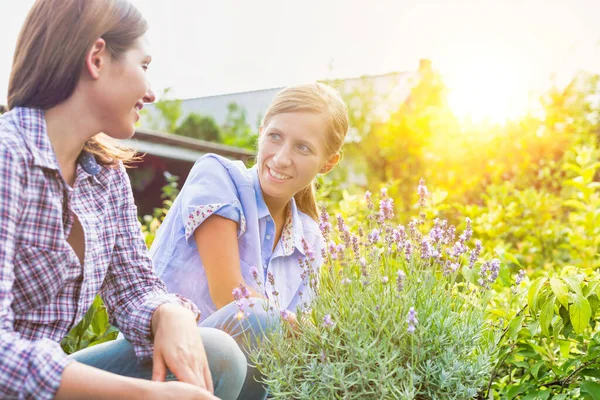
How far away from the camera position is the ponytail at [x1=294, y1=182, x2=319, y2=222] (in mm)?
2959

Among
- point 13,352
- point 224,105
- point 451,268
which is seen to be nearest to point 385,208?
point 451,268

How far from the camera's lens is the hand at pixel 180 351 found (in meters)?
1.69

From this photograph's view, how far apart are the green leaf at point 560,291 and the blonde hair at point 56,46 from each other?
147 cm

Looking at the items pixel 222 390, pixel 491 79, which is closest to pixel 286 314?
pixel 222 390

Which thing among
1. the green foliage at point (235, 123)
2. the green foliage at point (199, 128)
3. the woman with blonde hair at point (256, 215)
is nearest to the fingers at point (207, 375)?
the woman with blonde hair at point (256, 215)

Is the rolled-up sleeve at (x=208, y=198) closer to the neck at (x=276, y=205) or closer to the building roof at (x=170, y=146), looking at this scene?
the neck at (x=276, y=205)

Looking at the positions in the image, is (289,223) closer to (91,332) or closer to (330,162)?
(330,162)

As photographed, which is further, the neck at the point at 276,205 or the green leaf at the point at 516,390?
the neck at the point at 276,205

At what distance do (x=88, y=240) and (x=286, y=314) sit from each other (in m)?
0.58

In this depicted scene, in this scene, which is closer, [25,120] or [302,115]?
[25,120]

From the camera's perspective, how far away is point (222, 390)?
6.17 ft

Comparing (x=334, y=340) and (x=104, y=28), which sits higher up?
(x=104, y=28)

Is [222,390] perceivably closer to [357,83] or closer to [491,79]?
[491,79]

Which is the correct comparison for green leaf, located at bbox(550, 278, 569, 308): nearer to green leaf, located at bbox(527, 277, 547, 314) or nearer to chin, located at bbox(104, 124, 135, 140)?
green leaf, located at bbox(527, 277, 547, 314)
